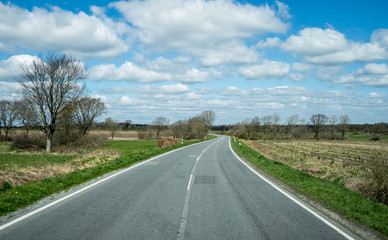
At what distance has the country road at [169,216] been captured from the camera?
4.79 metres

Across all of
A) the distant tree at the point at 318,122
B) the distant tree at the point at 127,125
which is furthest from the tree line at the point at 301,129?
the distant tree at the point at 127,125

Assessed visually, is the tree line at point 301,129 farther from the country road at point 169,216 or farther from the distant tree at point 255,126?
the country road at point 169,216

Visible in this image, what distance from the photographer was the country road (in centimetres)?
479

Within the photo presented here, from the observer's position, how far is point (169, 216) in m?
5.83

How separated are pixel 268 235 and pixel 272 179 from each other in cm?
699

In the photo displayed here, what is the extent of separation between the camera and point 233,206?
6793 millimetres

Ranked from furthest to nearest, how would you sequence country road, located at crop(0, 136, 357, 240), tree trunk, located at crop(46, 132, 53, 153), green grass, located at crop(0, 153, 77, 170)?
tree trunk, located at crop(46, 132, 53, 153) → green grass, located at crop(0, 153, 77, 170) → country road, located at crop(0, 136, 357, 240)

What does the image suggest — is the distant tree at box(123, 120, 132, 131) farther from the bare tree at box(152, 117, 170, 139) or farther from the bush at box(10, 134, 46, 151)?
the bush at box(10, 134, 46, 151)

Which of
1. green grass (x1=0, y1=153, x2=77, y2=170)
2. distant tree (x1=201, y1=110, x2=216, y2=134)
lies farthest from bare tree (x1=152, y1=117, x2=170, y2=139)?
green grass (x1=0, y1=153, x2=77, y2=170)

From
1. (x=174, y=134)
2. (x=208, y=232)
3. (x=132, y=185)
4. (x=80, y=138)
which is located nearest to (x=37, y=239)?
(x=208, y=232)

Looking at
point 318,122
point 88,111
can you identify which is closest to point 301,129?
point 318,122

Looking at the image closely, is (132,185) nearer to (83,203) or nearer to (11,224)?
(83,203)

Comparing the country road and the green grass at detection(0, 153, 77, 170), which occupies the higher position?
the country road

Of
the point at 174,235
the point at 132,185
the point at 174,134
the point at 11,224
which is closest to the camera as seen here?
the point at 174,235
